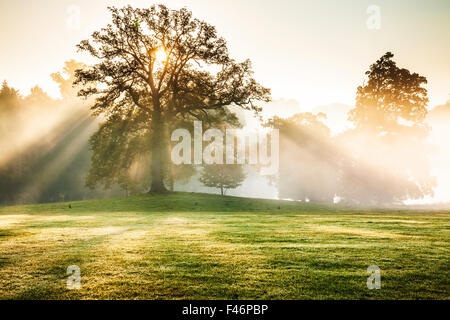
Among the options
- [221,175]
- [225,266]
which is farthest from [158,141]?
[225,266]

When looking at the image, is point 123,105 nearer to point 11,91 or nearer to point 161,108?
point 161,108

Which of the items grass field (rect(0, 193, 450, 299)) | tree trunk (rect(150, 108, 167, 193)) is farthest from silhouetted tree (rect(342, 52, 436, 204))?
grass field (rect(0, 193, 450, 299))

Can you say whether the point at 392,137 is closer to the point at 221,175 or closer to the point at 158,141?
the point at 221,175

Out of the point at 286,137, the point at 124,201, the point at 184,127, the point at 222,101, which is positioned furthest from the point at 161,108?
the point at 286,137

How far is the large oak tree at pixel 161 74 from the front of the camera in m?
28.1

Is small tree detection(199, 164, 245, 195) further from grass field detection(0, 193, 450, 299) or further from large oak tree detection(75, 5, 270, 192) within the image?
grass field detection(0, 193, 450, 299)

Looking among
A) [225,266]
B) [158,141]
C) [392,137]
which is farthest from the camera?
[392,137]

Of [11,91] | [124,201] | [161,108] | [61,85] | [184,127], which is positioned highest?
[61,85]

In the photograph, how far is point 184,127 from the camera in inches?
1289

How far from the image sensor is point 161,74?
3212cm

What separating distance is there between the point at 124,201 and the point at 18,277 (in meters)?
23.8

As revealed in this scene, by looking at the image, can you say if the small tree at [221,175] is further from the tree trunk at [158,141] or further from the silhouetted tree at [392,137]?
the silhouetted tree at [392,137]

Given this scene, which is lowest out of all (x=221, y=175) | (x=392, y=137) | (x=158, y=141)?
(x=221, y=175)

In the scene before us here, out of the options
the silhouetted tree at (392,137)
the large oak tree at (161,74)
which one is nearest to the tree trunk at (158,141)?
the large oak tree at (161,74)
